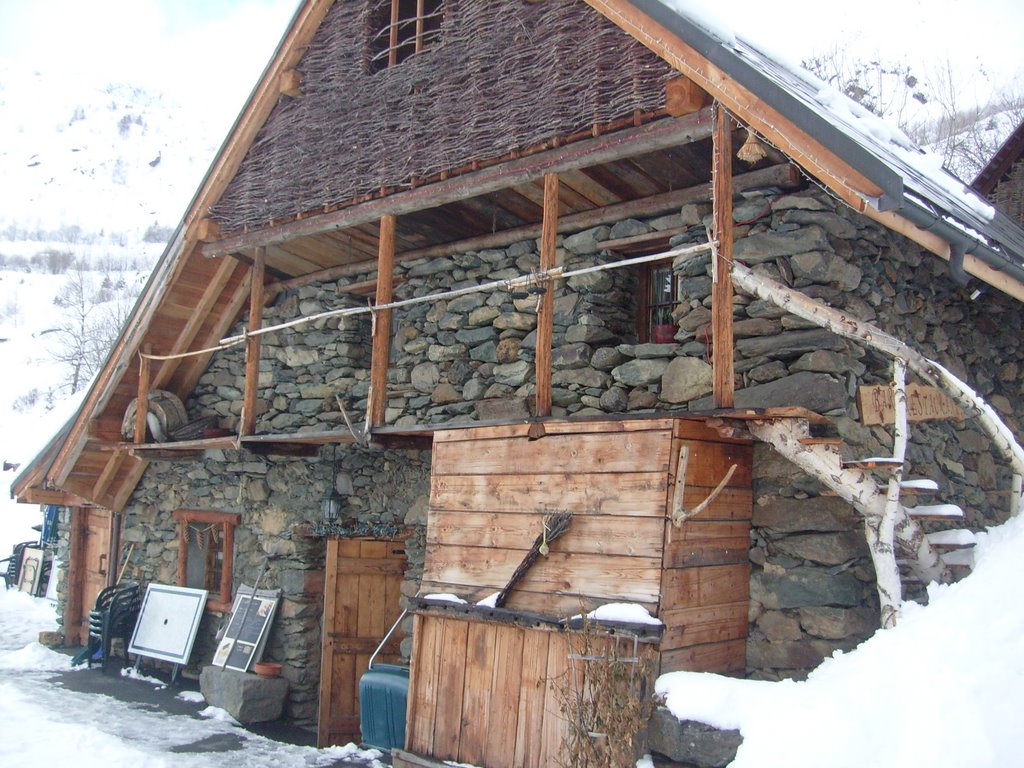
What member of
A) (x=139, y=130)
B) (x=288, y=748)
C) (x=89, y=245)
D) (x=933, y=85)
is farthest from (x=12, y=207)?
(x=288, y=748)

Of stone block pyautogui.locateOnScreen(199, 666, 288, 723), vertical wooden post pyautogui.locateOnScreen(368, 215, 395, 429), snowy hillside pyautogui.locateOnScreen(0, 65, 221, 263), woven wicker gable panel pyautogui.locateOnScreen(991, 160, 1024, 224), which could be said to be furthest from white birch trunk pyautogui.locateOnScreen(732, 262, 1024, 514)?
snowy hillside pyautogui.locateOnScreen(0, 65, 221, 263)

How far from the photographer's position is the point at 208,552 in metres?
10.3

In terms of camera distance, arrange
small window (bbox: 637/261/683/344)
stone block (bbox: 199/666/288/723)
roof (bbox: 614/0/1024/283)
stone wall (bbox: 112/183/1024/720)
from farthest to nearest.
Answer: stone block (bbox: 199/666/288/723) → small window (bbox: 637/261/683/344) → stone wall (bbox: 112/183/1024/720) → roof (bbox: 614/0/1024/283)

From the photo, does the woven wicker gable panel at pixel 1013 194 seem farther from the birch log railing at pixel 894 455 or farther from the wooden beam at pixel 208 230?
the wooden beam at pixel 208 230

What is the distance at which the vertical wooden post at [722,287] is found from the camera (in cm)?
531

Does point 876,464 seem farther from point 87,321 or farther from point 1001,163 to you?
point 87,321

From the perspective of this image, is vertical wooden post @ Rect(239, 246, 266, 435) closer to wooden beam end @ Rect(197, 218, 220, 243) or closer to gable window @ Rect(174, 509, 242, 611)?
wooden beam end @ Rect(197, 218, 220, 243)

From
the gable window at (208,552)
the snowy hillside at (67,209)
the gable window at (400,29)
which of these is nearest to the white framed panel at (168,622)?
the gable window at (208,552)

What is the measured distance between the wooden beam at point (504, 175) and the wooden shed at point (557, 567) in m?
1.87

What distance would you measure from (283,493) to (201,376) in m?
2.07

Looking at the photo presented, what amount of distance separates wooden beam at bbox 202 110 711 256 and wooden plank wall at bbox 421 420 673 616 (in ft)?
6.19

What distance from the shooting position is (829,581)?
552 cm

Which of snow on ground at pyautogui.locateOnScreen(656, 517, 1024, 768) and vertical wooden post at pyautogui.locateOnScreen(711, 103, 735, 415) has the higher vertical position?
vertical wooden post at pyautogui.locateOnScreen(711, 103, 735, 415)

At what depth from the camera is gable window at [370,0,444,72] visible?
8.05 metres
